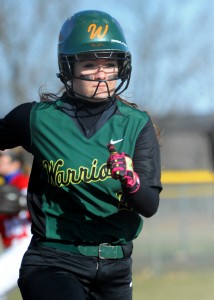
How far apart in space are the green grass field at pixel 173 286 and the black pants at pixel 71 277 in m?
4.60

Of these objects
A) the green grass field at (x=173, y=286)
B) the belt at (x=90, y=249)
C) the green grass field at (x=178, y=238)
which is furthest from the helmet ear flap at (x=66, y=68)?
the green grass field at (x=178, y=238)

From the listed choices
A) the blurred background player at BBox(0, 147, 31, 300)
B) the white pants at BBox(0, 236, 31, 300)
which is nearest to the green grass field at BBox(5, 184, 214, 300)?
the blurred background player at BBox(0, 147, 31, 300)

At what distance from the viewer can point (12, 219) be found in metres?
6.94

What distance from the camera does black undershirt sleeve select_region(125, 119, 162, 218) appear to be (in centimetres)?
333

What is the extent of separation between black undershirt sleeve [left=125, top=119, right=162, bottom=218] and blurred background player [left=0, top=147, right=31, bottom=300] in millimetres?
2740

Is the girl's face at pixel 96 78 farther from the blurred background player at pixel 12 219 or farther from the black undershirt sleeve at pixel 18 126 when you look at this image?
the blurred background player at pixel 12 219

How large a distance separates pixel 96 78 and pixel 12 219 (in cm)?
A: 362

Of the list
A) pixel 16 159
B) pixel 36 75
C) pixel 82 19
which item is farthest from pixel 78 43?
pixel 36 75

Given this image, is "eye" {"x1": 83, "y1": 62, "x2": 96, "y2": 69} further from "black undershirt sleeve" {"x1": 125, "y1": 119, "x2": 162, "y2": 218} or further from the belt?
the belt

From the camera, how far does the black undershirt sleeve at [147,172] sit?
3.33 m

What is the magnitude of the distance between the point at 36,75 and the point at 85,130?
1715 cm

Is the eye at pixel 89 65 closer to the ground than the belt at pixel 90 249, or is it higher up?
higher up

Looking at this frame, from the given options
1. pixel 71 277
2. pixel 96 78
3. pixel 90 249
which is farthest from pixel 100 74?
pixel 71 277

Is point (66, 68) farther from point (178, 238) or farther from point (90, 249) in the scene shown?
point (178, 238)
